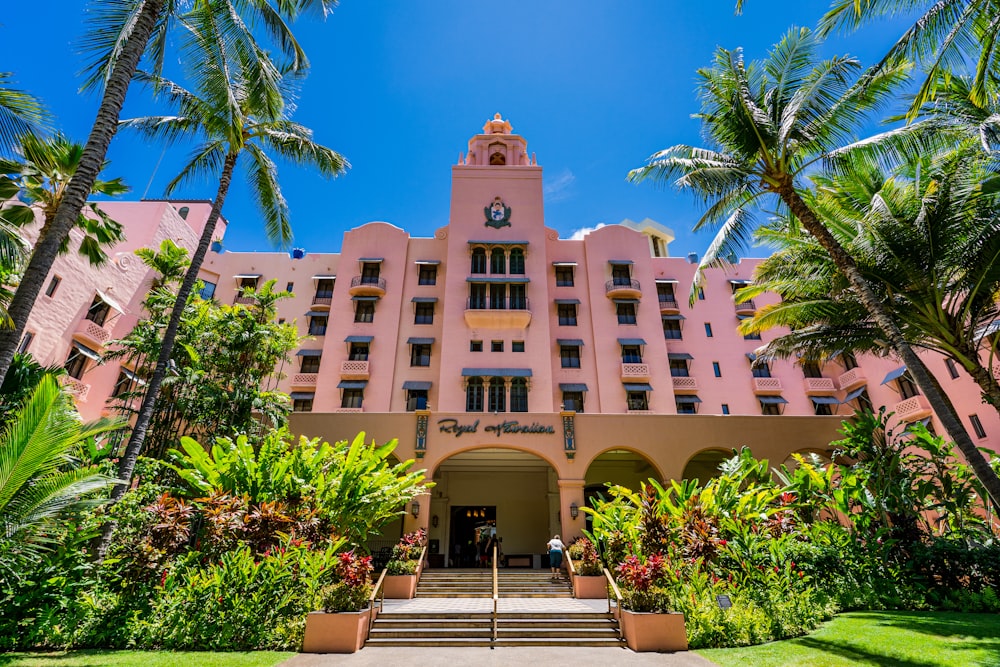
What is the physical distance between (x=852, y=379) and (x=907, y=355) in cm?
1984

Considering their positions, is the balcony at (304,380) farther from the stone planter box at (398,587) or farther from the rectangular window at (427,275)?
the stone planter box at (398,587)

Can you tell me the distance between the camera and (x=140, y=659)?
303 inches

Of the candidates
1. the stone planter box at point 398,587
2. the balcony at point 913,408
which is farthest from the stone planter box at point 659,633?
the balcony at point 913,408

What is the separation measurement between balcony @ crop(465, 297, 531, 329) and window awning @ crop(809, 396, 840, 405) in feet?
53.2

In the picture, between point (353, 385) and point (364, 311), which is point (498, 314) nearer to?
point (364, 311)

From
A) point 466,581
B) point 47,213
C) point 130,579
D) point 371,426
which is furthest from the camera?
point 371,426

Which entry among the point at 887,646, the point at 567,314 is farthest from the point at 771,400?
the point at 887,646

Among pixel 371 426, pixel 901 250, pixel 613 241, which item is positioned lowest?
pixel 371 426

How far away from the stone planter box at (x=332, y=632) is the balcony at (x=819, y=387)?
2688cm

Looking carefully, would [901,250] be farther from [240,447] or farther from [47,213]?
[47,213]

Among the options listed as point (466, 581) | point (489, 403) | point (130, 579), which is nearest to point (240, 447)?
point (130, 579)

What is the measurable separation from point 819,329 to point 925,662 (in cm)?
1142

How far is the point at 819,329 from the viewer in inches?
642

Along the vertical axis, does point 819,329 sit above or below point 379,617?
above
